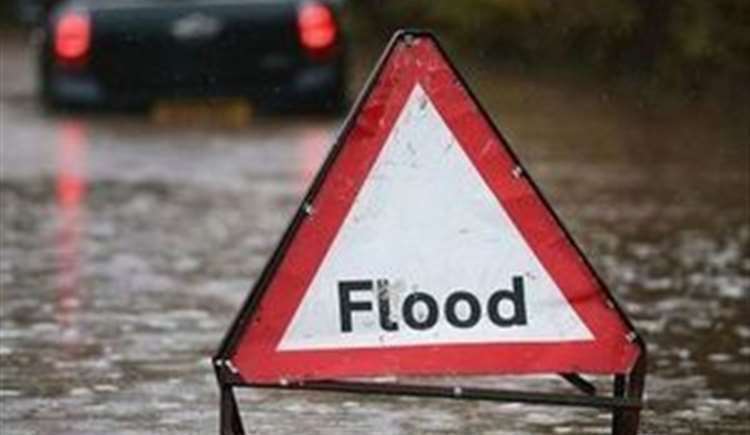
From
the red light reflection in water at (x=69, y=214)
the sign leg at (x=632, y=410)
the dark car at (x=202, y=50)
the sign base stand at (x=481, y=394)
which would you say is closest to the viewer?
the sign base stand at (x=481, y=394)

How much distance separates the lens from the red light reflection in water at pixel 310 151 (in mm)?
18434

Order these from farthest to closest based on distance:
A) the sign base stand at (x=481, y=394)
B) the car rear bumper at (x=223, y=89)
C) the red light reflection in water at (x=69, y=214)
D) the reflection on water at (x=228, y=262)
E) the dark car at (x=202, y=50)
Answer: the car rear bumper at (x=223, y=89) < the dark car at (x=202, y=50) < the red light reflection in water at (x=69, y=214) < the reflection on water at (x=228, y=262) < the sign base stand at (x=481, y=394)

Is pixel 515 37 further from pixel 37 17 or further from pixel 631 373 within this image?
pixel 631 373

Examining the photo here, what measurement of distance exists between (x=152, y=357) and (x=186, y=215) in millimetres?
5528

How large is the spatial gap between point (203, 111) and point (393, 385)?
16.3m

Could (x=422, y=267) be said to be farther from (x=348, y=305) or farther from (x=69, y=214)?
(x=69, y=214)

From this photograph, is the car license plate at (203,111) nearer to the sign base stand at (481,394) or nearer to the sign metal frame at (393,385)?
the sign metal frame at (393,385)

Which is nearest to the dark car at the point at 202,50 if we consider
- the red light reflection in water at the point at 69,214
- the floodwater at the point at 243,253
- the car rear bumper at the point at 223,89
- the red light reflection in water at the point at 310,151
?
the car rear bumper at the point at 223,89

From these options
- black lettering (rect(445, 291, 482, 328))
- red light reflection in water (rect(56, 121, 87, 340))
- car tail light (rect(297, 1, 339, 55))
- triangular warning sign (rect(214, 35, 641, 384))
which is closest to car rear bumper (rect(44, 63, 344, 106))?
car tail light (rect(297, 1, 339, 55))

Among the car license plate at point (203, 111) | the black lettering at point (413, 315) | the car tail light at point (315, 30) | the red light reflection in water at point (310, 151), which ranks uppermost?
the car tail light at point (315, 30)

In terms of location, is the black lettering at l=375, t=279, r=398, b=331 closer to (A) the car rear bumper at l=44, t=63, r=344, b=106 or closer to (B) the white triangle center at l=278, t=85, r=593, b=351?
(B) the white triangle center at l=278, t=85, r=593, b=351

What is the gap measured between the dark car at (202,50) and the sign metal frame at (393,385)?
52.0ft

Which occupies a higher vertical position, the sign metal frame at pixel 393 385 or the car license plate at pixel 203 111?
the car license plate at pixel 203 111

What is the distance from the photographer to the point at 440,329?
721cm
